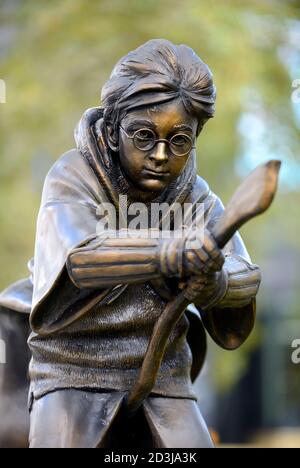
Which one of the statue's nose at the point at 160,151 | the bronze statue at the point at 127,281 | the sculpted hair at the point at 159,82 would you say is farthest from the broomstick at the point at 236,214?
the sculpted hair at the point at 159,82

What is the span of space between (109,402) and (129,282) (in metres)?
0.68

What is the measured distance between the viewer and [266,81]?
1582 cm

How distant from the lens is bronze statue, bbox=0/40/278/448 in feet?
17.9

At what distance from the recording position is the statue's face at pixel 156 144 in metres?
5.53

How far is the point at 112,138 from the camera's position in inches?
226

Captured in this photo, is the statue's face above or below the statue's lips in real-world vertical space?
above

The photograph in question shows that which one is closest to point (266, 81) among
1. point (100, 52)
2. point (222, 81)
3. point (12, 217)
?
point (222, 81)

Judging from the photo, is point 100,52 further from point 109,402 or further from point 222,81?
point 109,402

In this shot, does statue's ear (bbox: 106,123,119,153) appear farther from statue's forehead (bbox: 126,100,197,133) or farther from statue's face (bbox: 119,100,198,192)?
statue's forehead (bbox: 126,100,197,133)

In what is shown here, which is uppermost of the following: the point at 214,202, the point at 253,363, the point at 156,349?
the point at 214,202

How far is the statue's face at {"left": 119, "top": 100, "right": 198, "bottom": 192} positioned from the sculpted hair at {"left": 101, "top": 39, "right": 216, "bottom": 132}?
1.5 inches

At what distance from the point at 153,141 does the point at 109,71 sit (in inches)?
399

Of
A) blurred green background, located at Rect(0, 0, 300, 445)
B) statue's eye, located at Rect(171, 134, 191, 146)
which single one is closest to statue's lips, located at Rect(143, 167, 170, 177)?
statue's eye, located at Rect(171, 134, 191, 146)

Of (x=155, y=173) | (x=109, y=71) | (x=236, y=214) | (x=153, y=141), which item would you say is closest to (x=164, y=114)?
(x=153, y=141)
